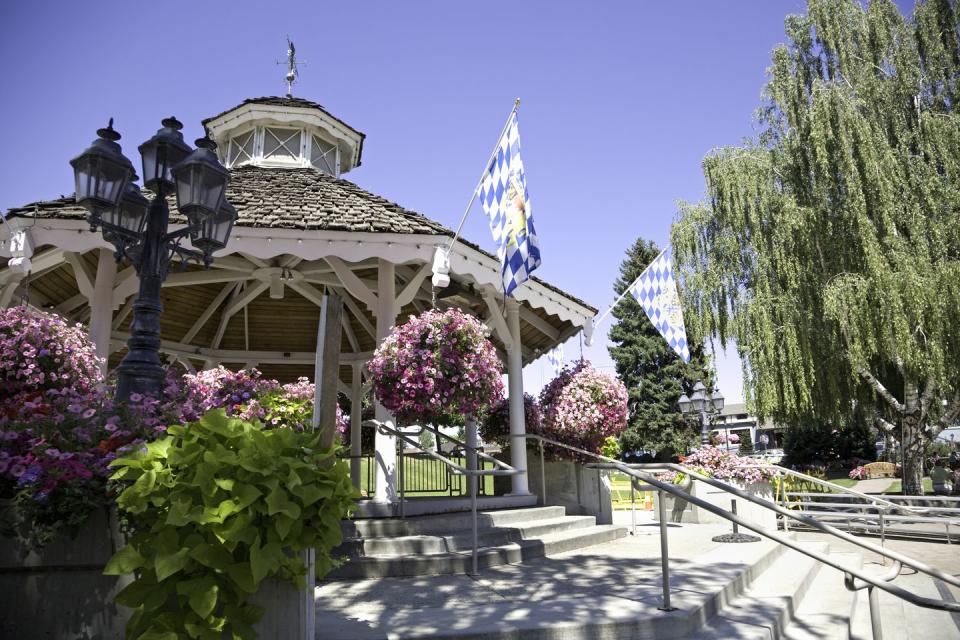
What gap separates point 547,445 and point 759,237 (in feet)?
34.0

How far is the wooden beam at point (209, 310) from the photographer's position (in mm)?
11578

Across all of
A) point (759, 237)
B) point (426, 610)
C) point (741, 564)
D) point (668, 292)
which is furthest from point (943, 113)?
point (426, 610)

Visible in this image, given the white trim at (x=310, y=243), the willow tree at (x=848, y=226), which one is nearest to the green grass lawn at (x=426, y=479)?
the white trim at (x=310, y=243)

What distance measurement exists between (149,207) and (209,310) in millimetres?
7390

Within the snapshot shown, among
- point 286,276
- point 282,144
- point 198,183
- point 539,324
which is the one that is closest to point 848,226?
point 539,324

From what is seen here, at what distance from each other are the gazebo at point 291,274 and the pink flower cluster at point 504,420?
23.8 inches

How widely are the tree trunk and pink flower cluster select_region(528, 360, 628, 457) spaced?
10614mm

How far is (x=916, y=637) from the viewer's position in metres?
4.29

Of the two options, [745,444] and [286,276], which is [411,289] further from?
[745,444]

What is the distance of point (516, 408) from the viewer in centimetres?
898

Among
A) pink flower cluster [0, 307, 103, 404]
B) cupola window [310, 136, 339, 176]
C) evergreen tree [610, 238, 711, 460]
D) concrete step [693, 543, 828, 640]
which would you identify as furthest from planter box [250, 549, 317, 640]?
evergreen tree [610, 238, 711, 460]

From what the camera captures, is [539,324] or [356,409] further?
[356,409]

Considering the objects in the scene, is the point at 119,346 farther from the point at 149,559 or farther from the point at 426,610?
the point at 149,559

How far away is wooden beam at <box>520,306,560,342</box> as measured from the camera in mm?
10496
